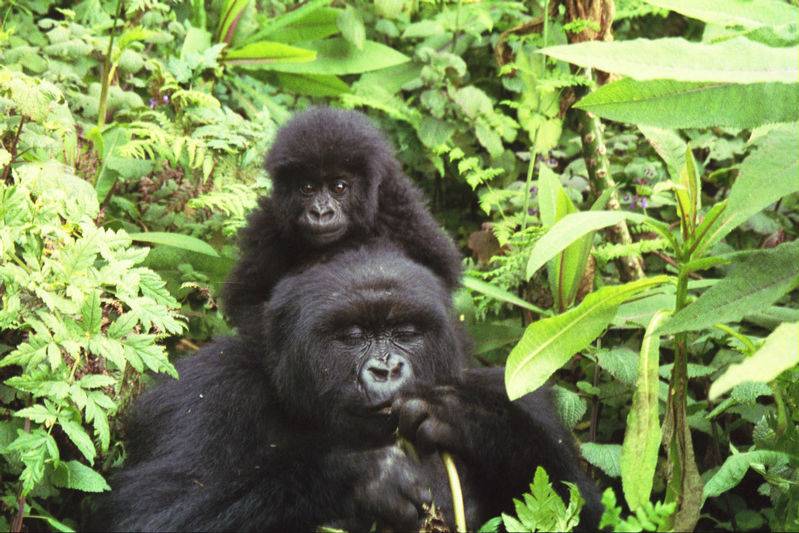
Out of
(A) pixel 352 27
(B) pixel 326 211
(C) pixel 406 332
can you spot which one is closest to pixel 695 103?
(C) pixel 406 332

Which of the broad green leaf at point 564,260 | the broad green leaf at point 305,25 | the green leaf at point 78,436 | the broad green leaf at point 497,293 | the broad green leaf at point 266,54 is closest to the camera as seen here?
the green leaf at point 78,436

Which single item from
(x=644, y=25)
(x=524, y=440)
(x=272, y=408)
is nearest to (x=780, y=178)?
(x=524, y=440)

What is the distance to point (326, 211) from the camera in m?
4.24

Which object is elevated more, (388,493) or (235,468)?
(388,493)

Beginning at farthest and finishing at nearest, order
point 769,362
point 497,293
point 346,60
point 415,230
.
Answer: point 346,60, point 415,230, point 497,293, point 769,362

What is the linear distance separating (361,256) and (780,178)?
126 cm

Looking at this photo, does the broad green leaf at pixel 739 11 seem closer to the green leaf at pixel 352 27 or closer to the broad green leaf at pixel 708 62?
the broad green leaf at pixel 708 62

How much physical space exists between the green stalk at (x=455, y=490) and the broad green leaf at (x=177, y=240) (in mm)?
1767

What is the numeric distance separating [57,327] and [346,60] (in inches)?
126

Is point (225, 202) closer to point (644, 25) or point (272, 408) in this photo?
point (272, 408)

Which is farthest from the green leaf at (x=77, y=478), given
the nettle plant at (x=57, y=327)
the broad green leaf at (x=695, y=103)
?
the broad green leaf at (x=695, y=103)

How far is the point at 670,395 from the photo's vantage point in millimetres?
2945

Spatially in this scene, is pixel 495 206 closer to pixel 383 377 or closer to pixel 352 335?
pixel 352 335

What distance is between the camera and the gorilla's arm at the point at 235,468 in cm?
288
